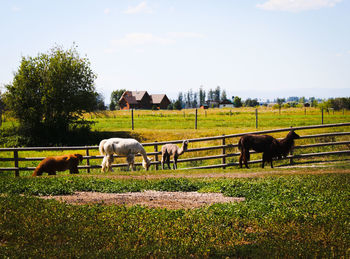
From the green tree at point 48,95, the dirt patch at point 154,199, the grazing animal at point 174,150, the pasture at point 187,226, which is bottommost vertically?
the dirt patch at point 154,199

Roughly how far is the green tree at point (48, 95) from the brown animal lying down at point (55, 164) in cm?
1749

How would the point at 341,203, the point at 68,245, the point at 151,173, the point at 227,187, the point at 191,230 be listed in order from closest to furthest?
the point at 68,245
the point at 191,230
the point at 341,203
the point at 227,187
the point at 151,173

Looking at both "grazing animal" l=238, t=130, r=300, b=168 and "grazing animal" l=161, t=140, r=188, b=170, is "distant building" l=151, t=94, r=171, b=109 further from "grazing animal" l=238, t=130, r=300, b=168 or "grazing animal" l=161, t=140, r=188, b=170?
"grazing animal" l=238, t=130, r=300, b=168

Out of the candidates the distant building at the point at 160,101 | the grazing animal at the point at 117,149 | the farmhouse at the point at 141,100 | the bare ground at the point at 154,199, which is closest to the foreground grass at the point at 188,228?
the bare ground at the point at 154,199

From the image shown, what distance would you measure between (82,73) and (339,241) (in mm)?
31941

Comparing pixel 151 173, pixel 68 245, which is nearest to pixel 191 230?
pixel 68 245

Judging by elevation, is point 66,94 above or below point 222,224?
above

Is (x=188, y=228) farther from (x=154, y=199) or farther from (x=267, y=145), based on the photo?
(x=267, y=145)

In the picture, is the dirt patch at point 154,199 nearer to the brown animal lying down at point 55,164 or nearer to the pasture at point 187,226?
the pasture at point 187,226

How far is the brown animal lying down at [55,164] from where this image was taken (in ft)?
52.4

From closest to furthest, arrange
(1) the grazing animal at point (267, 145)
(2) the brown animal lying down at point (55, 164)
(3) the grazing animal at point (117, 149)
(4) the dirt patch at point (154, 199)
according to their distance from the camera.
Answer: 1. (4) the dirt patch at point (154, 199)
2. (2) the brown animal lying down at point (55, 164)
3. (1) the grazing animal at point (267, 145)
4. (3) the grazing animal at point (117, 149)

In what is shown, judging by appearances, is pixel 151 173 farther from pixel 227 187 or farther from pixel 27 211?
pixel 27 211

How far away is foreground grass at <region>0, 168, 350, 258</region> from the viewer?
6039 millimetres

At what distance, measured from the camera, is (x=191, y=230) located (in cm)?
712
